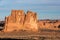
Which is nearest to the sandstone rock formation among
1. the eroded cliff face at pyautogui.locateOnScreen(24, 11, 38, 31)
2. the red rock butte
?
the red rock butte

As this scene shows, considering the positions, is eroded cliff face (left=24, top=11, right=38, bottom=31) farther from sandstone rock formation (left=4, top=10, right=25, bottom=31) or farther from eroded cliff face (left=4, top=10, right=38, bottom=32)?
sandstone rock formation (left=4, top=10, right=25, bottom=31)

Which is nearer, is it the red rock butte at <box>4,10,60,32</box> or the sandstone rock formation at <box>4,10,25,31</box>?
the sandstone rock formation at <box>4,10,25,31</box>

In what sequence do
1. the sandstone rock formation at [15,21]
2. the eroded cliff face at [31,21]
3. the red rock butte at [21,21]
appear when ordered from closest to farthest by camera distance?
the sandstone rock formation at [15,21] < the red rock butte at [21,21] < the eroded cliff face at [31,21]

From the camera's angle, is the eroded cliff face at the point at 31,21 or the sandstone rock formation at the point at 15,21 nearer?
the sandstone rock formation at the point at 15,21

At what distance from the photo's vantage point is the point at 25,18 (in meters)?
80.8

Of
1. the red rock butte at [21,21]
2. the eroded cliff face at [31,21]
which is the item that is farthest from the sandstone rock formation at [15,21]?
the eroded cliff face at [31,21]

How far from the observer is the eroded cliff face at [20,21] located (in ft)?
259

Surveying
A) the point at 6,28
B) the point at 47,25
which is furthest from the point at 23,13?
the point at 47,25

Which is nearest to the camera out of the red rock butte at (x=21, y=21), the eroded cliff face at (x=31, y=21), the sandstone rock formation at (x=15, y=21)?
the sandstone rock formation at (x=15, y=21)

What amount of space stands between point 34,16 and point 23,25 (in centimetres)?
437

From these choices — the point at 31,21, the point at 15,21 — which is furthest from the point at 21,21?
the point at 31,21

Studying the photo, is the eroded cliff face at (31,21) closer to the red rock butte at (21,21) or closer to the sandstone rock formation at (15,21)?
the red rock butte at (21,21)

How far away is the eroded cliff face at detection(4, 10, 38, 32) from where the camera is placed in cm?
7888

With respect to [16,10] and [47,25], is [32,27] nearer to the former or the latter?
[16,10]
